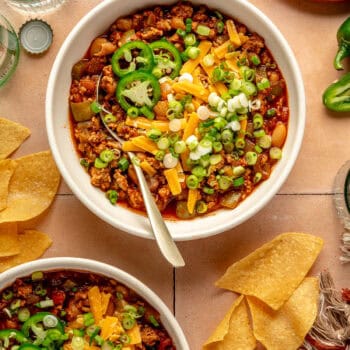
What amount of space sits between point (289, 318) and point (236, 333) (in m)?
0.21

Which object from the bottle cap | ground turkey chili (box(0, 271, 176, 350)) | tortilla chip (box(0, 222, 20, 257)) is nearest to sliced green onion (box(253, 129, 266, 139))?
ground turkey chili (box(0, 271, 176, 350))

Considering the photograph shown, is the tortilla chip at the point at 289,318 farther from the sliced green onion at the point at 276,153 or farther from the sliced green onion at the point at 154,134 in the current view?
the sliced green onion at the point at 154,134

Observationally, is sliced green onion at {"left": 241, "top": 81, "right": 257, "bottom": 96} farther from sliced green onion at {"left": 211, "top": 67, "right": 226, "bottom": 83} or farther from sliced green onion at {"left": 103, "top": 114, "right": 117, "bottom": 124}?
sliced green onion at {"left": 103, "top": 114, "right": 117, "bottom": 124}

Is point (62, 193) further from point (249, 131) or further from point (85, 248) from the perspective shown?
point (249, 131)

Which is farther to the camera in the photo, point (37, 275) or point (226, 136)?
point (37, 275)

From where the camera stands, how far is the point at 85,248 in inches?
110

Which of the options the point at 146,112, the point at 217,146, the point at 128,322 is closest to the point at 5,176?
the point at 146,112

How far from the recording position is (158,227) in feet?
8.23

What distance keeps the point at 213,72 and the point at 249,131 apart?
25 centimetres

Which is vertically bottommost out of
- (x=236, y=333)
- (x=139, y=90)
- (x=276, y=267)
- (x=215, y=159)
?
(x=236, y=333)

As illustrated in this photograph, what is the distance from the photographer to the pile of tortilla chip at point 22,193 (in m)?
2.72

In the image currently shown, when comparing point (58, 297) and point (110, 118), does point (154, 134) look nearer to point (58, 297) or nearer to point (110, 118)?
point (110, 118)

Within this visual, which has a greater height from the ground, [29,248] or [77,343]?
[29,248]

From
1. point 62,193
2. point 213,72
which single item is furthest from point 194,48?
point 62,193
